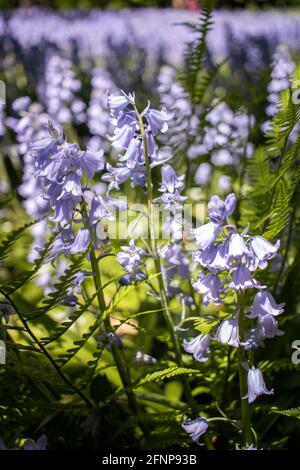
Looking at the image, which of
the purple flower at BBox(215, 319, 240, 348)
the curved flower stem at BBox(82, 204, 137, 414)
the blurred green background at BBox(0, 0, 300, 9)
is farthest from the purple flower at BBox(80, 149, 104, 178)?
the blurred green background at BBox(0, 0, 300, 9)

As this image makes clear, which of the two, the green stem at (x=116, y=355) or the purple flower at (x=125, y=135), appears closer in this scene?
the purple flower at (x=125, y=135)

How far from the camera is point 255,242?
1.40m

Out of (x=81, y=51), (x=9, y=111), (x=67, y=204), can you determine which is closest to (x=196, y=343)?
(x=67, y=204)

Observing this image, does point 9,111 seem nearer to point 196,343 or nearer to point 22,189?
point 22,189

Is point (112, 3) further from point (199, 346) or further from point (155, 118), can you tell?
point (199, 346)

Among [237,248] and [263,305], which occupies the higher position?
[237,248]

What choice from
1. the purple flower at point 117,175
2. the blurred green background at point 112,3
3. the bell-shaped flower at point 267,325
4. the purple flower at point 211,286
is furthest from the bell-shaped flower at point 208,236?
the blurred green background at point 112,3

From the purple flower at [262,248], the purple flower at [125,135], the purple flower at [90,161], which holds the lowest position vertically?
the purple flower at [262,248]

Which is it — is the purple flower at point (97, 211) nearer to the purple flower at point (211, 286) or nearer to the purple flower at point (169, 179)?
the purple flower at point (169, 179)

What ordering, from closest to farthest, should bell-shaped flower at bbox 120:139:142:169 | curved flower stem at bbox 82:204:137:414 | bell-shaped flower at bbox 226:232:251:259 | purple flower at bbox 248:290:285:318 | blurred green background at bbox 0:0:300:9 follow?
bell-shaped flower at bbox 226:232:251:259
purple flower at bbox 248:290:285:318
bell-shaped flower at bbox 120:139:142:169
curved flower stem at bbox 82:204:137:414
blurred green background at bbox 0:0:300:9

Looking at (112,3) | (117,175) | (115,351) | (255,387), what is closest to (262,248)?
(255,387)

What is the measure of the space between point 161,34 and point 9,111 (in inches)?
141

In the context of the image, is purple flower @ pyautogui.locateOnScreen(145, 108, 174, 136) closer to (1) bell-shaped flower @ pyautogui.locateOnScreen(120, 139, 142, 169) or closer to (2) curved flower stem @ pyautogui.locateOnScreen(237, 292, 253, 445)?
(1) bell-shaped flower @ pyautogui.locateOnScreen(120, 139, 142, 169)

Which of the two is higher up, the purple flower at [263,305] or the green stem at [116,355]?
the purple flower at [263,305]
